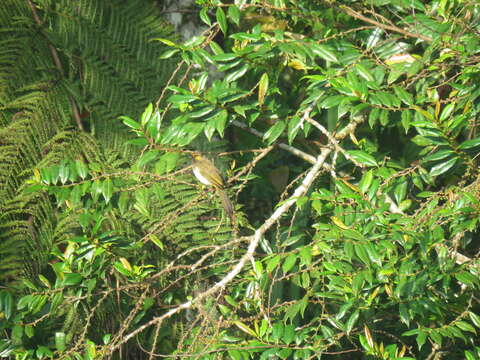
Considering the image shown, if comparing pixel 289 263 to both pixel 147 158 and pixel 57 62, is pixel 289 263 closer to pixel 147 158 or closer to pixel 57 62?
pixel 147 158

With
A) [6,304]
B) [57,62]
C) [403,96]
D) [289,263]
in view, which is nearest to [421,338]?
[289,263]

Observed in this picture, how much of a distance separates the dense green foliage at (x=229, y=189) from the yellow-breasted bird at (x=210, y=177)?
0.05 m

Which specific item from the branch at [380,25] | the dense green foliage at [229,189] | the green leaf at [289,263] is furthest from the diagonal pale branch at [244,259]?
the branch at [380,25]

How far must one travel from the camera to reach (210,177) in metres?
1.84

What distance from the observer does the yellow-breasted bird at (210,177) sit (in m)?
1.82

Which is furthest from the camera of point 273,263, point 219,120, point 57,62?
point 57,62

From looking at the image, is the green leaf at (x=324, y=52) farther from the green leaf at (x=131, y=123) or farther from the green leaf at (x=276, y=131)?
the green leaf at (x=131, y=123)

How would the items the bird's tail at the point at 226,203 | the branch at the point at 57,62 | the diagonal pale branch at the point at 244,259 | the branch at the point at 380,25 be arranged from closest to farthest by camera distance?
the diagonal pale branch at the point at 244,259
the branch at the point at 380,25
the bird's tail at the point at 226,203
the branch at the point at 57,62

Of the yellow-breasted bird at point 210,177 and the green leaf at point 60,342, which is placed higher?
the yellow-breasted bird at point 210,177

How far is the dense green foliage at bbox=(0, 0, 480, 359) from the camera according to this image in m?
1.48

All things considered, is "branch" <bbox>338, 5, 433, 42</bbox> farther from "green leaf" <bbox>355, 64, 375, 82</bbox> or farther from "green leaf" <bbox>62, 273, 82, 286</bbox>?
"green leaf" <bbox>62, 273, 82, 286</bbox>

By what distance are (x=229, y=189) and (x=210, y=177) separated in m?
0.08

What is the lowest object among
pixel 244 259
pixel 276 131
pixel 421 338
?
pixel 421 338

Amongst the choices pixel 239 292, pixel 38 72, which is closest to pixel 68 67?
pixel 38 72
